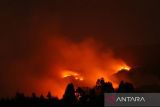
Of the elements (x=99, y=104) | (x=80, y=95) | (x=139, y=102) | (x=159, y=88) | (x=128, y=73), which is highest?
(x=128, y=73)

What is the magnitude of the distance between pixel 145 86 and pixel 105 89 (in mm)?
26717

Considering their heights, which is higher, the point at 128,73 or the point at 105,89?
the point at 128,73

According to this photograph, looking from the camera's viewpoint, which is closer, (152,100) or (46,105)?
(152,100)

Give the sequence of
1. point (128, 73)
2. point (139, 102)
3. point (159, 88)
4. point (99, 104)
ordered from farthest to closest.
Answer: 1. point (128, 73)
2. point (159, 88)
3. point (99, 104)
4. point (139, 102)

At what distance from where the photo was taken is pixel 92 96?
154ft

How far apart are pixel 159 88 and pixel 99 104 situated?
35.4m

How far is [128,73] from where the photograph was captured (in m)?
87.2

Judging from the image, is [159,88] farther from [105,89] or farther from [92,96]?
[92,96]

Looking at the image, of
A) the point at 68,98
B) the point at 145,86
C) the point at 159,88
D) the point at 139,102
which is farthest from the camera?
the point at 145,86

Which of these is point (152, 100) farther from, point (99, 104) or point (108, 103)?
point (99, 104)

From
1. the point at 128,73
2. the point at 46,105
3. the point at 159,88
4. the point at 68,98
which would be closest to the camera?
the point at 46,105

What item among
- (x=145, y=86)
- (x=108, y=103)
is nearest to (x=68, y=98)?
(x=108, y=103)

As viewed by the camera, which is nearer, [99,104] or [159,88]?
[99,104]

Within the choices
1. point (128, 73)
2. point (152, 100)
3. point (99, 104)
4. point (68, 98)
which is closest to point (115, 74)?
point (128, 73)
